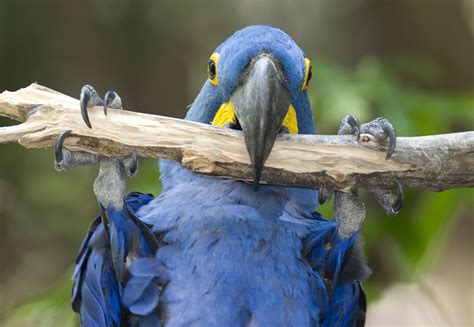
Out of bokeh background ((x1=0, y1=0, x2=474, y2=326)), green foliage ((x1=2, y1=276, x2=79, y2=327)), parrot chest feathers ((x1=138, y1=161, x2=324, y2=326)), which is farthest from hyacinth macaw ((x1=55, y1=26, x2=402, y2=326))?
bokeh background ((x1=0, y1=0, x2=474, y2=326))

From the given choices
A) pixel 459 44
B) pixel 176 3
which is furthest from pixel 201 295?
pixel 176 3

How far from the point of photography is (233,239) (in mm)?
2877

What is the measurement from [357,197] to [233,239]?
1.74ft

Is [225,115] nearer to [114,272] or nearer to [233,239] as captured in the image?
[233,239]

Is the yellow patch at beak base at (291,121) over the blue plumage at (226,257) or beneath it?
over

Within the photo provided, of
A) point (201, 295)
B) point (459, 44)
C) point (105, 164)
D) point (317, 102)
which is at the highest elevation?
point (459, 44)

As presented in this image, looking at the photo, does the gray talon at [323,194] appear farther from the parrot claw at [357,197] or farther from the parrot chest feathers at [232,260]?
the parrot chest feathers at [232,260]

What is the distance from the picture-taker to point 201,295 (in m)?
2.79

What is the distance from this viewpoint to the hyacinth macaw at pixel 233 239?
2760 millimetres

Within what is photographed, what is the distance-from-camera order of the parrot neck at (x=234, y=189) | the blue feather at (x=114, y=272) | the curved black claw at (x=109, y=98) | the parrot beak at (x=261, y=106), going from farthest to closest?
the parrot neck at (x=234, y=189), the blue feather at (x=114, y=272), the curved black claw at (x=109, y=98), the parrot beak at (x=261, y=106)

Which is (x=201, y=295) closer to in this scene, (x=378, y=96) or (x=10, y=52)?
(x=378, y=96)

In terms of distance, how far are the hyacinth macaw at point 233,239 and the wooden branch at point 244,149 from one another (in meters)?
0.07

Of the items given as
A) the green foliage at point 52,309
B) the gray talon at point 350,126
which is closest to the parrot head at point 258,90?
the gray talon at point 350,126

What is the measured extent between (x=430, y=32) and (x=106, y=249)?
421cm
